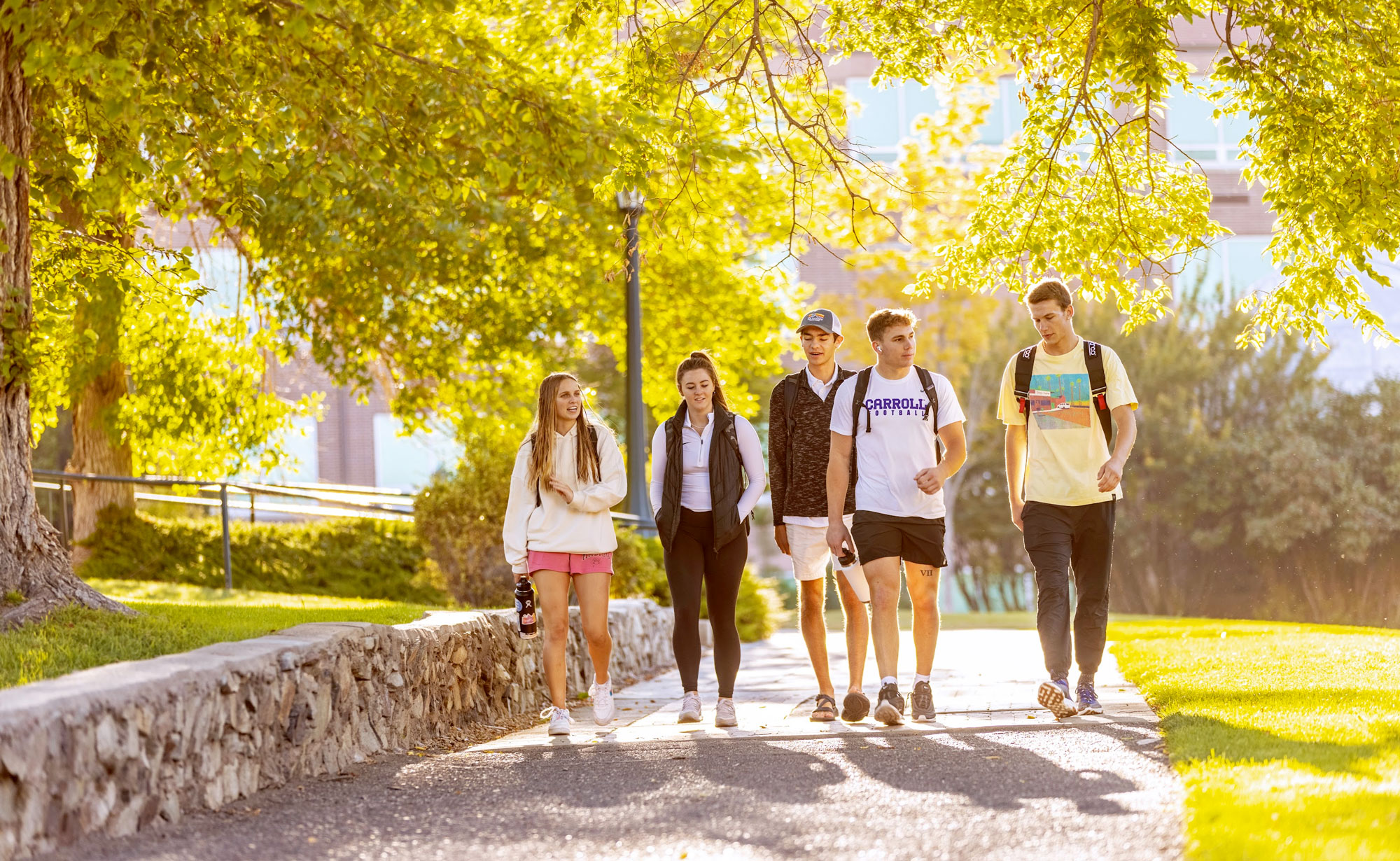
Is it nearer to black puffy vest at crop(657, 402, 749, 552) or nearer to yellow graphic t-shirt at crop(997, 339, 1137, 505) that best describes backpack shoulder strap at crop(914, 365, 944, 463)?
yellow graphic t-shirt at crop(997, 339, 1137, 505)

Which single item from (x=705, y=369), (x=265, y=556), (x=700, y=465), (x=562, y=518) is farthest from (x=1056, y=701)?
(x=265, y=556)

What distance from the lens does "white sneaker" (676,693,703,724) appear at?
7.38 metres

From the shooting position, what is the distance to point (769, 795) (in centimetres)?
504

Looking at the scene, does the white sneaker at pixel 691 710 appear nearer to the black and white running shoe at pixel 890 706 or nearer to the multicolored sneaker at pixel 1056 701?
the black and white running shoe at pixel 890 706

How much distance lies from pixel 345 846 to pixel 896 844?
5.49 ft

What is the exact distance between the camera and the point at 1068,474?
6852 millimetres

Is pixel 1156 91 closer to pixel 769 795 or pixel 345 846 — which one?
pixel 769 795

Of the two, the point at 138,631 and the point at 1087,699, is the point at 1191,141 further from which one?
the point at 138,631

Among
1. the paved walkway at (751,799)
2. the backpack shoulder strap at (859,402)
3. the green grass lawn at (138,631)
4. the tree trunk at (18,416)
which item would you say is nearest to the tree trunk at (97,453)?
the green grass lawn at (138,631)

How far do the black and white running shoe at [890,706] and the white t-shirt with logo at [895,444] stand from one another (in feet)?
2.68

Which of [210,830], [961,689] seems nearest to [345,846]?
[210,830]

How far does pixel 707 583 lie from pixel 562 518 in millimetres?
797

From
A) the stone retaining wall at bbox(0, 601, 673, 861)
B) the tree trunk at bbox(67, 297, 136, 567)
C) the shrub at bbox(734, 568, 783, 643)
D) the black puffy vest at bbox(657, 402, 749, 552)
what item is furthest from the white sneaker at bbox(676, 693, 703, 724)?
the tree trunk at bbox(67, 297, 136, 567)

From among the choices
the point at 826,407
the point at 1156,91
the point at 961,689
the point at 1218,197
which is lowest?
the point at 961,689
